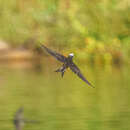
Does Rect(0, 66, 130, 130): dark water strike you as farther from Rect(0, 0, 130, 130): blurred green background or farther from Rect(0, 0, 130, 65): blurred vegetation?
Rect(0, 0, 130, 65): blurred vegetation

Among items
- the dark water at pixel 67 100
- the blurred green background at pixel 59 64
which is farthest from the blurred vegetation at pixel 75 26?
the dark water at pixel 67 100

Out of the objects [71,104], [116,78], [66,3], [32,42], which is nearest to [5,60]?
[32,42]

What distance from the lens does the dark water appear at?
11.1 meters

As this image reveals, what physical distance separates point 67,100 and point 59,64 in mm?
10036

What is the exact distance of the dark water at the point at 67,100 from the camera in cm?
1111

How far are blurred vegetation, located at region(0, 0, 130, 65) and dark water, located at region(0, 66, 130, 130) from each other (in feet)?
11.7

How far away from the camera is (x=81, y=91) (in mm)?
16016

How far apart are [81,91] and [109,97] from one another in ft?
5.34

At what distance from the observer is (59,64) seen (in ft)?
79.9

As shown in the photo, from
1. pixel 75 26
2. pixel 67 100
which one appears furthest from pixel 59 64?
pixel 67 100

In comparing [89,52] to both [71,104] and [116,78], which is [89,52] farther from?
[71,104]

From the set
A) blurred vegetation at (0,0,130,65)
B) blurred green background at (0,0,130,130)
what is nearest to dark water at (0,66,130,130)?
blurred green background at (0,0,130,130)

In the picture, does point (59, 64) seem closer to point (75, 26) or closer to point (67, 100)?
point (75, 26)

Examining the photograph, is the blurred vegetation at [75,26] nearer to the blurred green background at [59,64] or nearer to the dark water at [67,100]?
the blurred green background at [59,64]
